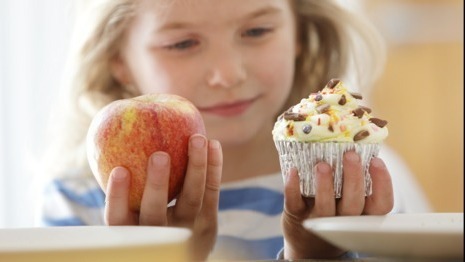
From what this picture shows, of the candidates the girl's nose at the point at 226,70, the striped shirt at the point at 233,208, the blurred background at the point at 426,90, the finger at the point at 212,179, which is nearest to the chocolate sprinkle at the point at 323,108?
the finger at the point at 212,179

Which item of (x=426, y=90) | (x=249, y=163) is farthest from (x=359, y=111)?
(x=426, y=90)

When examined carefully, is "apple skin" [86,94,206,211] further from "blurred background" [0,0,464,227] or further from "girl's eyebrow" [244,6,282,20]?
"blurred background" [0,0,464,227]

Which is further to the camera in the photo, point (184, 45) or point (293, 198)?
point (184, 45)

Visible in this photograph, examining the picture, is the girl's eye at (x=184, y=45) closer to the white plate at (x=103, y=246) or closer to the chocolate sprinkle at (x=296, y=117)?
the chocolate sprinkle at (x=296, y=117)

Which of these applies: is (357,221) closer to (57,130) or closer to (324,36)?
(324,36)

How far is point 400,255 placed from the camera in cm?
61

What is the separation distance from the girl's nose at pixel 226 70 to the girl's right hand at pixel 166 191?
321 millimetres

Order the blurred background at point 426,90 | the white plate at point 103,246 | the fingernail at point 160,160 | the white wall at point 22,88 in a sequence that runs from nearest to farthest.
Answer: the white plate at point 103,246, the fingernail at point 160,160, the white wall at point 22,88, the blurred background at point 426,90

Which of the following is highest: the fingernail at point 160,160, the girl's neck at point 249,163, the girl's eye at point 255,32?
the girl's eye at point 255,32

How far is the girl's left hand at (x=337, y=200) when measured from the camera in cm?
79

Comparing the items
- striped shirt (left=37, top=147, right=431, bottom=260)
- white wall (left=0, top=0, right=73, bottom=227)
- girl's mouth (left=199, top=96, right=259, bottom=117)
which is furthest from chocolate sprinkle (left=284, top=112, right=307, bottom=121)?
white wall (left=0, top=0, right=73, bottom=227)

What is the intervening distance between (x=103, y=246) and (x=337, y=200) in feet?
1.16

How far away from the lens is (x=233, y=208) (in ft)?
4.70

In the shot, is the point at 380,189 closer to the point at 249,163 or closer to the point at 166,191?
the point at 166,191
